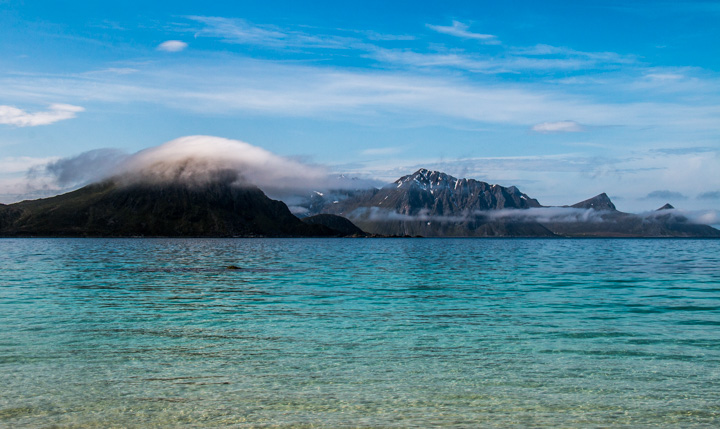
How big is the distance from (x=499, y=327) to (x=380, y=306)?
1034 centimetres

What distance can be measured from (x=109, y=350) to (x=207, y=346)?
370 cm

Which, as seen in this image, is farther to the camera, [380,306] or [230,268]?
[230,268]

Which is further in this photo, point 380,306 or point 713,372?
point 380,306

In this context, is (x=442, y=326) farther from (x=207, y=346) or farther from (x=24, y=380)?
(x=24, y=380)

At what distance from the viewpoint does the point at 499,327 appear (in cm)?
2838

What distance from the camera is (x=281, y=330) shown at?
27.4 metres

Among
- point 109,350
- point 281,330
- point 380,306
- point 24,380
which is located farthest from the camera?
point 380,306

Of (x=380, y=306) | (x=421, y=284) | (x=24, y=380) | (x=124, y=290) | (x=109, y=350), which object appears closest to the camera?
(x=24, y=380)

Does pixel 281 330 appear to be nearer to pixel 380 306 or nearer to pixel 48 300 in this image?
pixel 380 306

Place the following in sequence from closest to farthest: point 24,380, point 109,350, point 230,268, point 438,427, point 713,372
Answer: point 438,427, point 24,380, point 713,372, point 109,350, point 230,268

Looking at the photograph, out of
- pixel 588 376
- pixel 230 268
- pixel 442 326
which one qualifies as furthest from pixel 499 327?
pixel 230 268

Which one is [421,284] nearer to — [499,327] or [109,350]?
[499,327]

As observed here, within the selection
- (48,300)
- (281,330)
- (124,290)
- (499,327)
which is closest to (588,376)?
(499,327)

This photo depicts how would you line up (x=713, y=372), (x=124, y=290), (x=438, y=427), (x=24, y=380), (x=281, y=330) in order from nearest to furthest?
(x=438, y=427) → (x=24, y=380) → (x=713, y=372) → (x=281, y=330) → (x=124, y=290)
